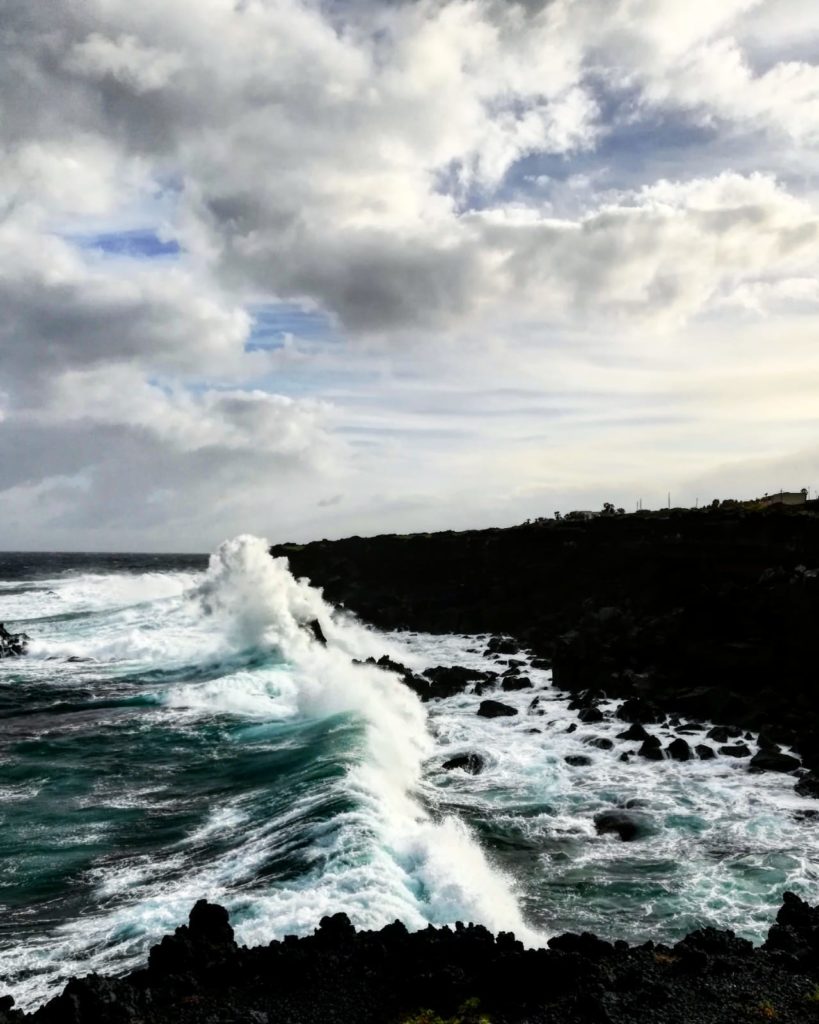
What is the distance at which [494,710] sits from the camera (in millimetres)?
29703

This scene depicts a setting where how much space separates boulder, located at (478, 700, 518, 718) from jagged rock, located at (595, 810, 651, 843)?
35.4 ft

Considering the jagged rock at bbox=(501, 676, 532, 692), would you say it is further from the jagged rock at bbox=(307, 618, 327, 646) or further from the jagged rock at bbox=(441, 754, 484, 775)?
the jagged rock at bbox=(307, 618, 327, 646)

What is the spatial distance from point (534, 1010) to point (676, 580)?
3449 cm

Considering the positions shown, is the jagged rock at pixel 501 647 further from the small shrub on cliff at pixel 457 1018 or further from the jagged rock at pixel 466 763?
the small shrub on cliff at pixel 457 1018

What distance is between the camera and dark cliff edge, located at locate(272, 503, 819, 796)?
29734 mm

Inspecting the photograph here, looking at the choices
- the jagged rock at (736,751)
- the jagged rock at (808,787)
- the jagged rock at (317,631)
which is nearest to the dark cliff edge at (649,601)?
the jagged rock at (808,787)

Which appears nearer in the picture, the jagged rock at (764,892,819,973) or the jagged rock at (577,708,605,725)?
the jagged rock at (764,892,819,973)

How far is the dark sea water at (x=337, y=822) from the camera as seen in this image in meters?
13.2

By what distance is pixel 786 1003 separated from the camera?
995 centimetres

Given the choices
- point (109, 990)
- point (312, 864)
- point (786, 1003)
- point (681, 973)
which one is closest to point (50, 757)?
point (312, 864)

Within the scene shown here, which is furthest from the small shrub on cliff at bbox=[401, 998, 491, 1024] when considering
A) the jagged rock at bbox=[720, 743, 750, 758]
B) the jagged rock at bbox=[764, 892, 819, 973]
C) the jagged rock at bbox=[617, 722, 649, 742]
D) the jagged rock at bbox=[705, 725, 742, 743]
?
the jagged rock at bbox=[705, 725, 742, 743]

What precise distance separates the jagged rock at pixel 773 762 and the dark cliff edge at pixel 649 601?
0.44m

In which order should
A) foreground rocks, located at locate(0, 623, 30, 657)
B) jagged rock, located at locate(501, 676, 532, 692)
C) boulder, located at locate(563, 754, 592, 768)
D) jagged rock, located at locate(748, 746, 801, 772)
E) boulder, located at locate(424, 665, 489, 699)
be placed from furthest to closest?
foreground rocks, located at locate(0, 623, 30, 657) → jagged rock, located at locate(501, 676, 532, 692) → boulder, located at locate(424, 665, 489, 699) → boulder, located at locate(563, 754, 592, 768) → jagged rock, located at locate(748, 746, 801, 772)

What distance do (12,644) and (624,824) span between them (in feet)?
125
